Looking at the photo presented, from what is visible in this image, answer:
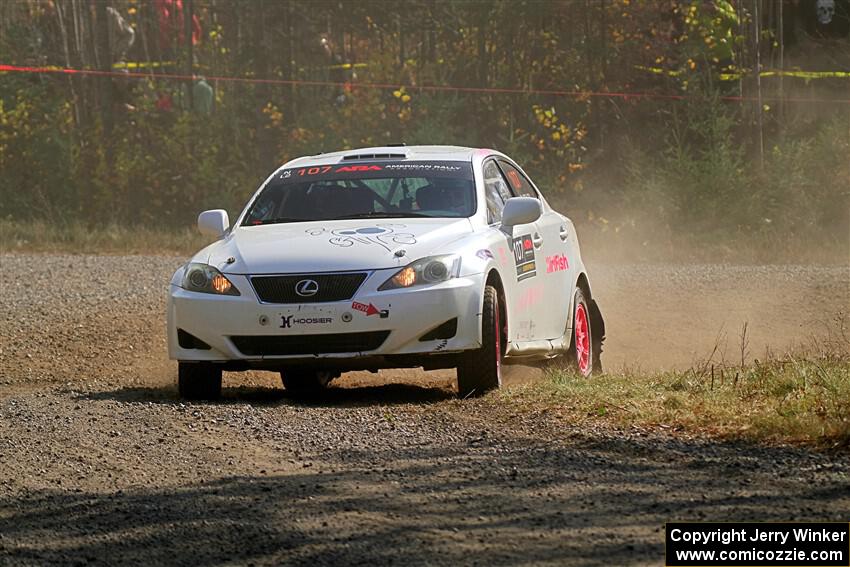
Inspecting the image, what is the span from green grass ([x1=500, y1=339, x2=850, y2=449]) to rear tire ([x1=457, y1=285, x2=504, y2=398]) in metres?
0.19

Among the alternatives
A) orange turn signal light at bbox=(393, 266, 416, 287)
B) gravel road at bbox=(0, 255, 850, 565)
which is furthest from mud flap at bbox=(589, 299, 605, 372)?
orange turn signal light at bbox=(393, 266, 416, 287)

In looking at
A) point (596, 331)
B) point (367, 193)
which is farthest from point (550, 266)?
point (367, 193)

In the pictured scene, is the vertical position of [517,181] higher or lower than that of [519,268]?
higher

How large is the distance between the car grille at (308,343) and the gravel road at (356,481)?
363mm

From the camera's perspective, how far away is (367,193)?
10.5 m

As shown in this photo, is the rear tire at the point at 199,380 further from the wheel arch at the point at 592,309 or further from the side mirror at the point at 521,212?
the wheel arch at the point at 592,309

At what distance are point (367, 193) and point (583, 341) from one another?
2.19 m

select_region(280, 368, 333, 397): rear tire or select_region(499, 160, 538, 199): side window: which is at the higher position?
select_region(499, 160, 538, 199): side window

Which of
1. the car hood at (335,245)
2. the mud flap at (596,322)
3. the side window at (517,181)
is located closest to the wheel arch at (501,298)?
the car hood at (335,245)

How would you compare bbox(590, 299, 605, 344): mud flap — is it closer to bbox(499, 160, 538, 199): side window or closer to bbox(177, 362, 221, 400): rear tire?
bbox(499, 160, 538, 199): side window

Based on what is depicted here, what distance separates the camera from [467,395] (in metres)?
9.31

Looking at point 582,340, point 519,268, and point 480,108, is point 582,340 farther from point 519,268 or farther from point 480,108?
point 480,108

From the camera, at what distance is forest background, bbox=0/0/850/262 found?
969 inches

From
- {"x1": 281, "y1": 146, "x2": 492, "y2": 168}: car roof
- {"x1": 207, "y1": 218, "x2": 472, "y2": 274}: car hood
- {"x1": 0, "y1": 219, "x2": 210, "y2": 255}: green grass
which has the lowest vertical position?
{"x1": 0, "y1": 219, "x2": 210, "y2": 255}: green grass
